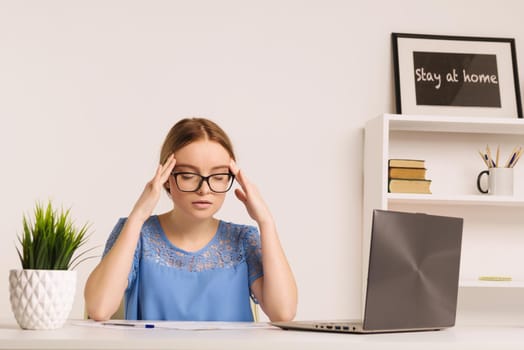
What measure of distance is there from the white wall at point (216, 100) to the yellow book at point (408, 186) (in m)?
0.22

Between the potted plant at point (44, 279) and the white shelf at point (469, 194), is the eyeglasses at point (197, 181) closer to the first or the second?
the potted plant at point (44, 279)

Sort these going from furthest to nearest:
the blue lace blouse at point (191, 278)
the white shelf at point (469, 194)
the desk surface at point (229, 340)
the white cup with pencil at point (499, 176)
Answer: the white shelf at point (469, 194) → the white cup with pencil at point (499, 176) → the blue lace blouse at point (191, 278) → the desk surface at point (229, 340)

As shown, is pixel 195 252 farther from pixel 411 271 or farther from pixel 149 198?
pixel 411 271

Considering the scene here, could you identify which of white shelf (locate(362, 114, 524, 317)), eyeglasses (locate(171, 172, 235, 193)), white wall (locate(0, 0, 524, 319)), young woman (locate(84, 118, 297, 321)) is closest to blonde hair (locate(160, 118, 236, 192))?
young woman (locate(84, 118, 297, 321))

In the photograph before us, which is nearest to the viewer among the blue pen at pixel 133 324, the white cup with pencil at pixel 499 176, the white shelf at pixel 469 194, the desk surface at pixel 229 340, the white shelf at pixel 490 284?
the desk surface at pixel 229 340

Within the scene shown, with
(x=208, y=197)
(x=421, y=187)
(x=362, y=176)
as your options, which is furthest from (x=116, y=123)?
(x=208, y=197)

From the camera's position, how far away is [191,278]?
6.96 ft

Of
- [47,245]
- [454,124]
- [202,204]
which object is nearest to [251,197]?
[202,204]

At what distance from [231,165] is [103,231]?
4.75ft

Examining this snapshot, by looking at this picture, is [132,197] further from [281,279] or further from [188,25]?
[281,279]

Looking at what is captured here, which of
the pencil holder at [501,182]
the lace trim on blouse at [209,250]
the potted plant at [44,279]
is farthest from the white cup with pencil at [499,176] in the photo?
the potted plant at [44,279]

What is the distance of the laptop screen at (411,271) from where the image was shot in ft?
4.87

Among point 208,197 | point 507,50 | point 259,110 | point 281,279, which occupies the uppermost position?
point 507,50

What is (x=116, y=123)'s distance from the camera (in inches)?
135
